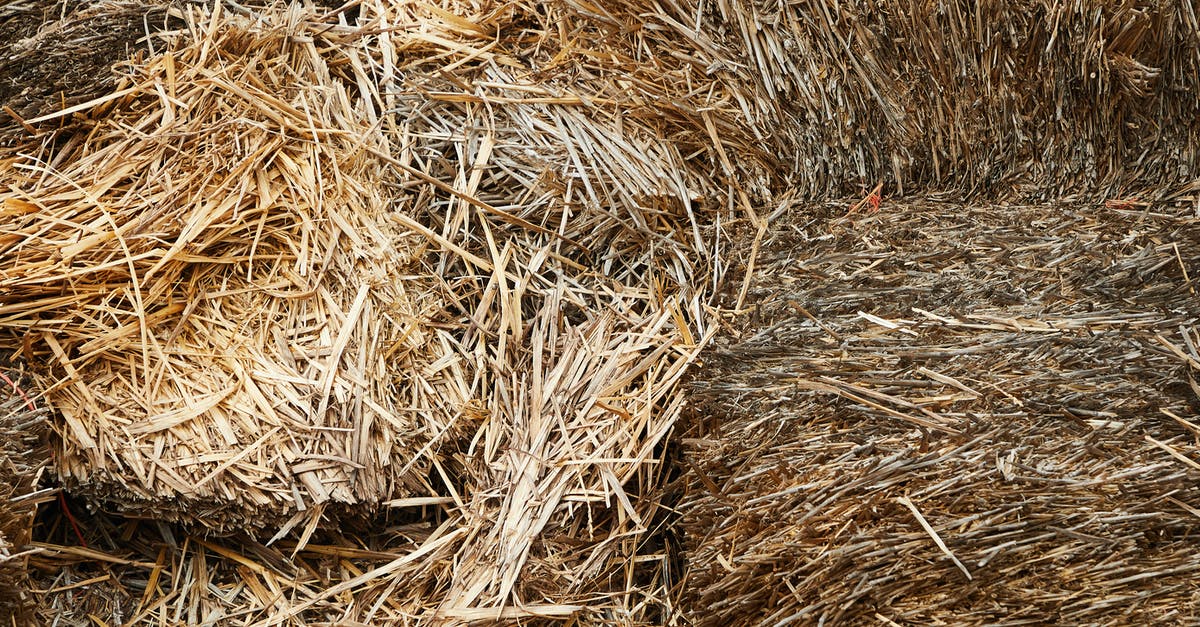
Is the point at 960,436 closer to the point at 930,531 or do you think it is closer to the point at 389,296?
the point at 930,531

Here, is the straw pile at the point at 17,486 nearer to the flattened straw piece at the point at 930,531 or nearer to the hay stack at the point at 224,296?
the hay stack at the point at 224,296

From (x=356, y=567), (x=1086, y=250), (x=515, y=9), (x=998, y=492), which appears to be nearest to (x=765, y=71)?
(x=515, y=9)

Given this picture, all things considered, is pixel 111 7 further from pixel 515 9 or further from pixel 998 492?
pixel 998 492

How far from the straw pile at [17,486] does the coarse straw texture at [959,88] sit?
1.43 meters

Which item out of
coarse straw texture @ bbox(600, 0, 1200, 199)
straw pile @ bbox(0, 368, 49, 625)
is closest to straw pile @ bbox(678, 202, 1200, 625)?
coarse straw texture @ bbox(600, 0, 1200, 199)

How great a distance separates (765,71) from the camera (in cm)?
215

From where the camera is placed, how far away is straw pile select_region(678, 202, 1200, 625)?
1.45 meters

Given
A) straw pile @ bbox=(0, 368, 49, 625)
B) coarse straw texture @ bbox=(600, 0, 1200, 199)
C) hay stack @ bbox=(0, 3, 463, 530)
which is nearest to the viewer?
straw pile @ bbox=(0, 368, 49, 625)

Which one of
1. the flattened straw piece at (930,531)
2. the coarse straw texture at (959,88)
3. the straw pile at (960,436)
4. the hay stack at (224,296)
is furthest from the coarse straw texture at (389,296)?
the flattened straw piece at (930,531)

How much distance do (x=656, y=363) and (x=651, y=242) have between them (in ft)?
0.92

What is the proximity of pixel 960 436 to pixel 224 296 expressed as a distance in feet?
4.62

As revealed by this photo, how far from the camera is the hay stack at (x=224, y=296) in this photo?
1831 millimetres

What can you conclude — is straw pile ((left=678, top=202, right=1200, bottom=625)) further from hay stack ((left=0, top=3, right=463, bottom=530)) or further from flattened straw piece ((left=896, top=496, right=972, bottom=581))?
hay stack ((left=0, top=3, right=463, bottom=530))

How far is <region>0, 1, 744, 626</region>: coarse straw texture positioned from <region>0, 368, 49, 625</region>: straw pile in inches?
3.1
